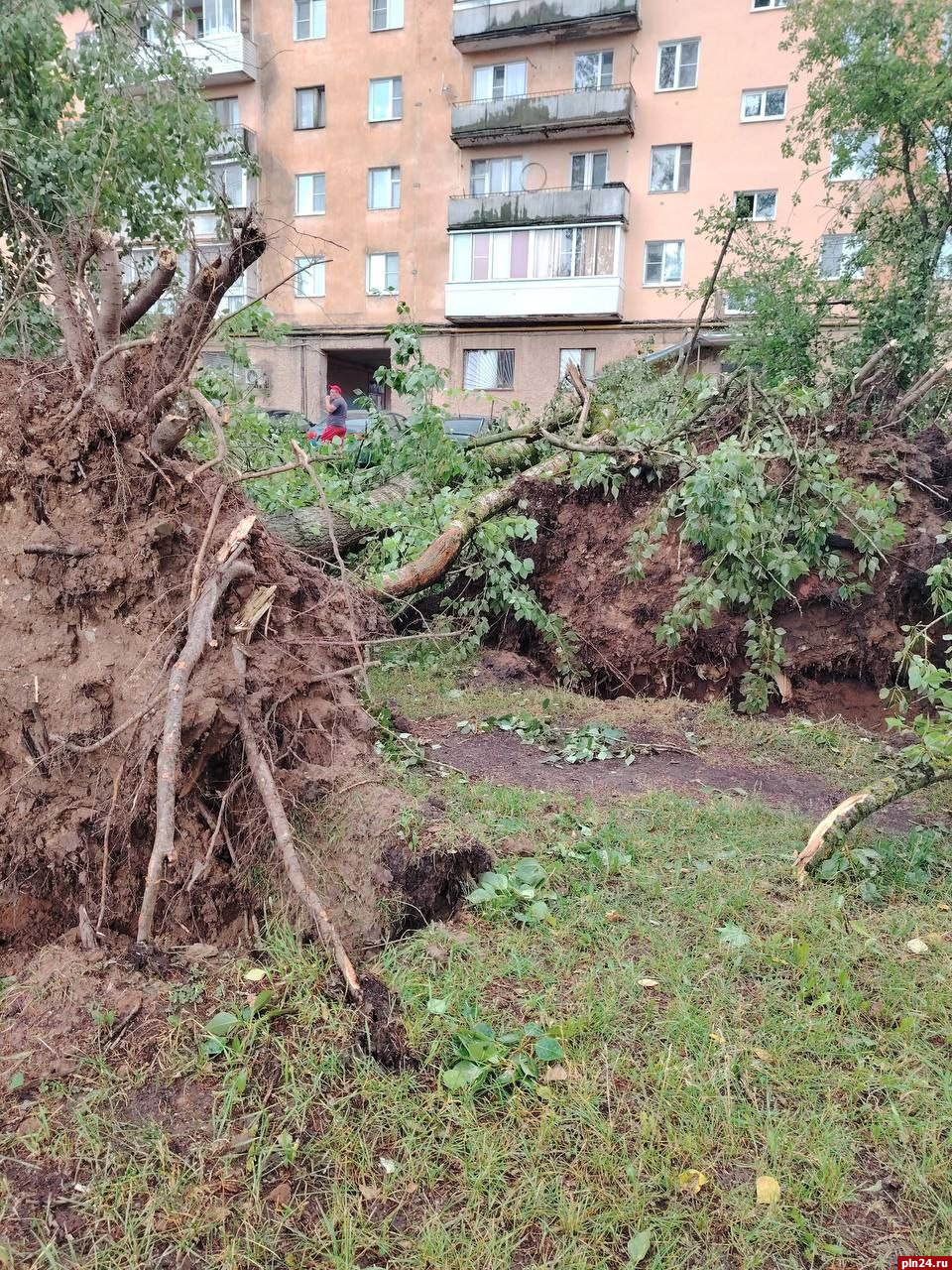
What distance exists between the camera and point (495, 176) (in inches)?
865

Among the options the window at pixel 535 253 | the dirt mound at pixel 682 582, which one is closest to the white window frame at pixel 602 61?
the window at pixel 535 253

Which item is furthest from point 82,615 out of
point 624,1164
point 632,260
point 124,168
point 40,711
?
point 632,260

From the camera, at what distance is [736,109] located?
19.5 meters

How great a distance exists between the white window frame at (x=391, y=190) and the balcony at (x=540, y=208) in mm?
2138

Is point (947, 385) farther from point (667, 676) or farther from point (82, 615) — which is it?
point (82, 615)

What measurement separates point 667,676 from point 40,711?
4488 millimetres

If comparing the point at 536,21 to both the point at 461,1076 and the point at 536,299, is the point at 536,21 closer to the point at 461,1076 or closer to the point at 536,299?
the point at 536,299

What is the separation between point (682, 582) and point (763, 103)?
61.1 feet

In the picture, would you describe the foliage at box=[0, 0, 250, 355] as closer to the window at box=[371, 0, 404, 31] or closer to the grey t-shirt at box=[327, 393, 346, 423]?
the grey t-shirt at box=[327, 393, 346, 423]

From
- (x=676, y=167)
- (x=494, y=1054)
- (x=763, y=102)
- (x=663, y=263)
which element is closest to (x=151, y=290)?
(x=494, y=1054)

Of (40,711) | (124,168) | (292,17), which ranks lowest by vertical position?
(40,711)

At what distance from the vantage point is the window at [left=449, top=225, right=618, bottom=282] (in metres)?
20.0

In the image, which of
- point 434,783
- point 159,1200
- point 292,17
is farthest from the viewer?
point 292,17

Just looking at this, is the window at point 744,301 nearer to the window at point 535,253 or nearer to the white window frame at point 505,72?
the window at point 535,253
